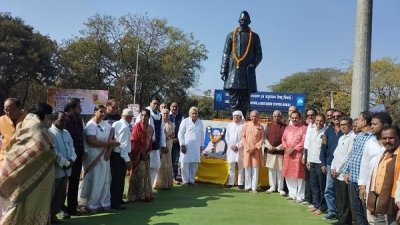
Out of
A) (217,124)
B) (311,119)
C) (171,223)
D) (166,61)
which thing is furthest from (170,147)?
(166,61)

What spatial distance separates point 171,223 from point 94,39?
32218 millimetres

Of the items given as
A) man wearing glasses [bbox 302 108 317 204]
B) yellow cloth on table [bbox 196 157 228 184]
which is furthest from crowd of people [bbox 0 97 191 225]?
man wearing glasses [bbox 302 108 317 204]

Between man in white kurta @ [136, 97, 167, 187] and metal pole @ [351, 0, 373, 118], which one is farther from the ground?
metal pole @ [351, 0, 373, 118]

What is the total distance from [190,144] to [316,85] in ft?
151

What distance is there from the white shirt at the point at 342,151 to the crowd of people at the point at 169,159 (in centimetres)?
2

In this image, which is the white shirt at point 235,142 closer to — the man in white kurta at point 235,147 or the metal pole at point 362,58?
the man in white kurta at point 235,147

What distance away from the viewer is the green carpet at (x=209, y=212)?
20.1 ft

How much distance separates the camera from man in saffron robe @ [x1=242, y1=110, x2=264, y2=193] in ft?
28.7

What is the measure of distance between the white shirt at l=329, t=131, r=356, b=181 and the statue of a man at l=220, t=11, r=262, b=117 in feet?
11.1

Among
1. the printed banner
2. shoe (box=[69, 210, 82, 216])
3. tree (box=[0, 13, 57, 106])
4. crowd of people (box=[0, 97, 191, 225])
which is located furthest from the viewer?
tree (box=[0, 13, 57, 106])

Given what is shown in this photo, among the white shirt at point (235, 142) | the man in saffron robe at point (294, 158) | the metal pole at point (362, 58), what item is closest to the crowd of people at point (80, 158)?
the white shirt at point (235, 142)

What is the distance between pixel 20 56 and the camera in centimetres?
3038

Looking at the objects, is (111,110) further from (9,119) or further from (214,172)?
(214,172)

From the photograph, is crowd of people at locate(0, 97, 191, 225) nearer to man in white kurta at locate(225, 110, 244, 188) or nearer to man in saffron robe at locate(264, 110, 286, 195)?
man in white kurta at locate(225, 110, 244, 188)
